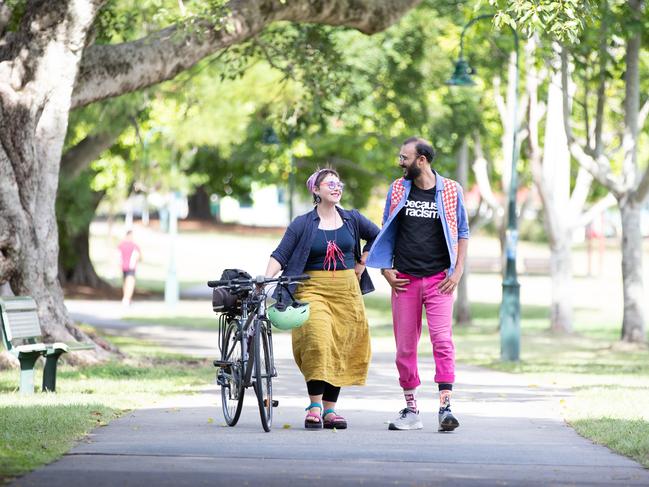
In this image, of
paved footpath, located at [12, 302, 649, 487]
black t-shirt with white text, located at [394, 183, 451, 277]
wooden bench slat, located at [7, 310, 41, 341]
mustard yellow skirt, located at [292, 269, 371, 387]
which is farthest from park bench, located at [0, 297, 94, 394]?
black t-shirt with white text, located at [394, 183, 451, 277]

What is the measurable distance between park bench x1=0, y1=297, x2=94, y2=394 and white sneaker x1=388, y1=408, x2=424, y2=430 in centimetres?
388

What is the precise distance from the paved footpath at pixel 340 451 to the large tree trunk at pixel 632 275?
11.3 meters

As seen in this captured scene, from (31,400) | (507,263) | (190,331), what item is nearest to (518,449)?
(31,400)

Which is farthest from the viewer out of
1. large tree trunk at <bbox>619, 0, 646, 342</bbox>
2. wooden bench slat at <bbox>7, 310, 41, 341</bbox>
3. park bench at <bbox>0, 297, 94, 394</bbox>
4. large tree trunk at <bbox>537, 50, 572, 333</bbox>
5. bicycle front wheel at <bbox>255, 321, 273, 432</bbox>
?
large tree trunk at <bbox>537, 50, 572, 333</bbox>

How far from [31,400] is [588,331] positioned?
20.9 metres

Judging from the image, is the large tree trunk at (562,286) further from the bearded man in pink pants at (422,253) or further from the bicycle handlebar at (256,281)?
the bicycle handlebar at (256,281)

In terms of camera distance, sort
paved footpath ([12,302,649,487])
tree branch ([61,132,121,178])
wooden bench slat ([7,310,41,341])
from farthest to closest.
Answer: tree branch ([61,132,121,178]), wooden bench slat ([7,310,41,341]), paved footpath ([12,302,649,487])

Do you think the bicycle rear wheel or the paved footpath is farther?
the bicycle rear wheel

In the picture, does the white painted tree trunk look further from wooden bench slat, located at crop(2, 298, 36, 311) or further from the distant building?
the distant building

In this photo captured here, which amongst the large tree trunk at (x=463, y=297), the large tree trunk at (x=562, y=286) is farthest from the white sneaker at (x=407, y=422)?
the large tree trunk at (x=463, y=297)

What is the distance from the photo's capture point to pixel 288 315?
32.5ft

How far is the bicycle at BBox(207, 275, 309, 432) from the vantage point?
9938 millimetres

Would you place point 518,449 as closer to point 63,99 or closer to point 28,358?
point 28,358

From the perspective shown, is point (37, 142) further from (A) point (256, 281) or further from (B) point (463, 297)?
(B) point (463, 297)
